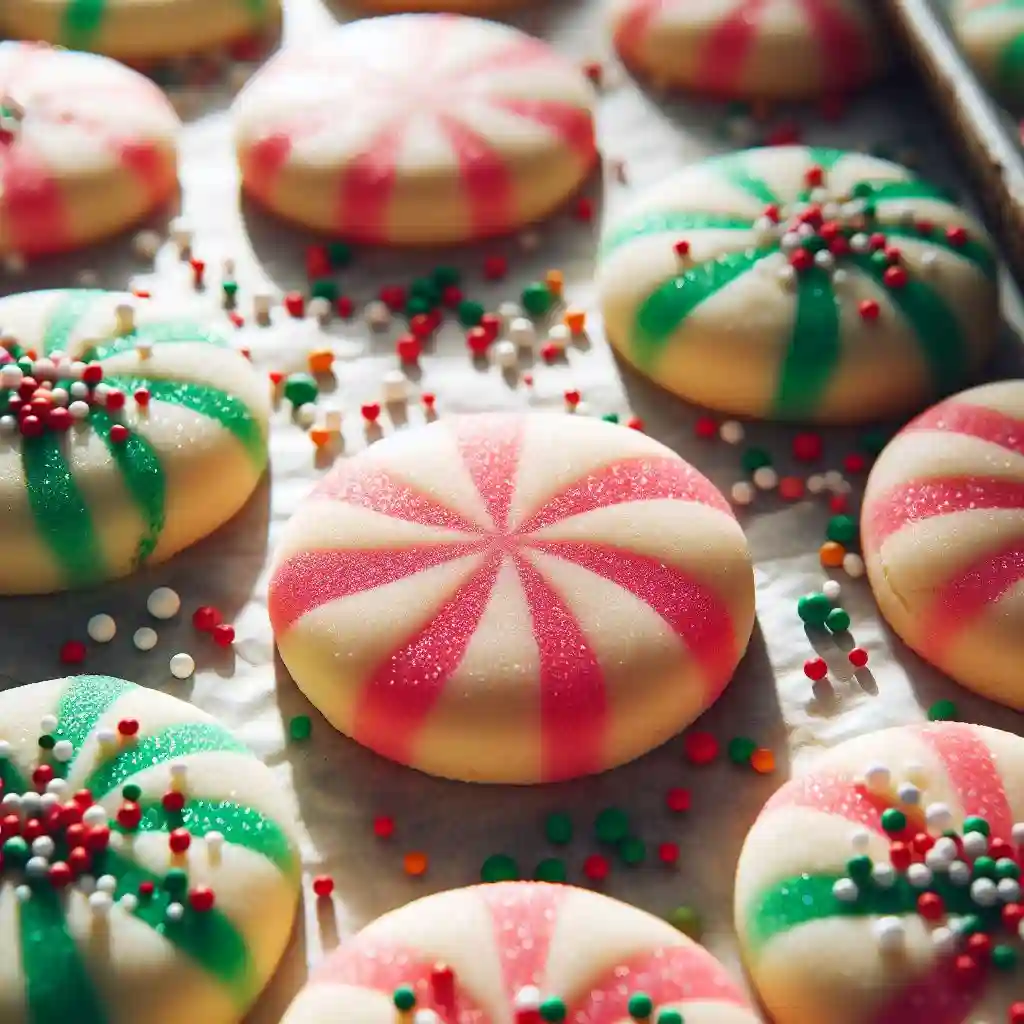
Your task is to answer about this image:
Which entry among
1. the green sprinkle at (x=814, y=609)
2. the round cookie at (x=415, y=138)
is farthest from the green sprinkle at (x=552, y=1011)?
the round cookie at (x=415, y=138)

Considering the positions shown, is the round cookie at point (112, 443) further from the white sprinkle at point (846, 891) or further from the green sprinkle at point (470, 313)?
the white sprinkle at point (846, 891)

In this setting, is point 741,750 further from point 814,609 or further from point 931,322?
point 931,322

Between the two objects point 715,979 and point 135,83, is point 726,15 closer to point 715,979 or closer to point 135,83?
point 135,83

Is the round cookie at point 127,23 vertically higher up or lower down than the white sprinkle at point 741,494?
higher up

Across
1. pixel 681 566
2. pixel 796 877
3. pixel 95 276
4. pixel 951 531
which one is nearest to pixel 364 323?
pixel 95 276

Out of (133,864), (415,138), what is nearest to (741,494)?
(415,138)

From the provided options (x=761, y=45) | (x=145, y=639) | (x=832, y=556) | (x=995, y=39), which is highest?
(x=995, y=39)
